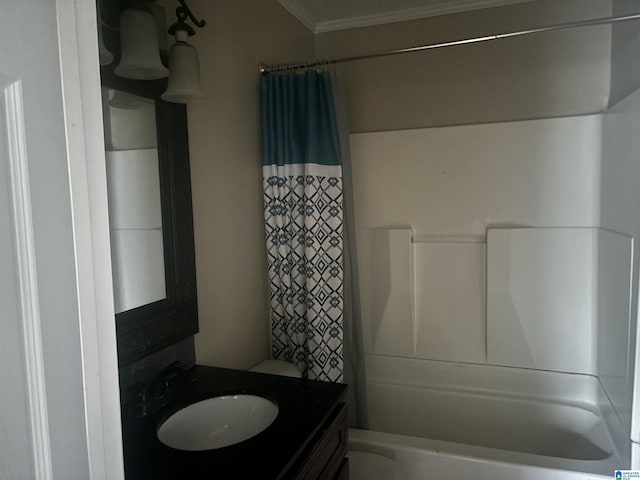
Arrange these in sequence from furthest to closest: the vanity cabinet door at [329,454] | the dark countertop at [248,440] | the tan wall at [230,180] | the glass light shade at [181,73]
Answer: the tan wall at [230,180] < the glass light shade at [181,73] < the vanity cabinet door at [329,454] < the dark countertop at [248,440]

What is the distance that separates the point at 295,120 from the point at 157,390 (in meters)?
1.34

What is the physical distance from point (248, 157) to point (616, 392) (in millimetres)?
1986

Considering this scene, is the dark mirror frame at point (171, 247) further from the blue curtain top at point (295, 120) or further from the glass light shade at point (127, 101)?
the blue curtain top at point (295, 120)

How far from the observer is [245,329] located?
1999 mm

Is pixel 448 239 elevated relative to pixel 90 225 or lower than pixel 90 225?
lower

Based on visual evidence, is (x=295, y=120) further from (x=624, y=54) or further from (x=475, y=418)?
(x=475, y=418)

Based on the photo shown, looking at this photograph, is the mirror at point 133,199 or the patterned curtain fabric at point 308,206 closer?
the mirror at point 133,199

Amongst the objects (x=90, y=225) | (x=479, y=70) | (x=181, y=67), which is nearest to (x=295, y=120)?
(x=181, y=67)

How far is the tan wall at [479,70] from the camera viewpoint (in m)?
2.26

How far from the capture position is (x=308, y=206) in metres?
2.05

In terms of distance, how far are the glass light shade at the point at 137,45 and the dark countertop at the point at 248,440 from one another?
3.32ft

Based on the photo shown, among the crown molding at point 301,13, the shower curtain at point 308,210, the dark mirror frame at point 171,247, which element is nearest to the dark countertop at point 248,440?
the dark mirror frame at point 171,247

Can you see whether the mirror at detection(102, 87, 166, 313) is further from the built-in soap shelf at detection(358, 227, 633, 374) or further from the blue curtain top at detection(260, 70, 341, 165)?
the built-in soap shelf at detection(358, 227, 633, 374)

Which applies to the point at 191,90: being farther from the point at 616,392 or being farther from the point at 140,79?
the point at 616,392
